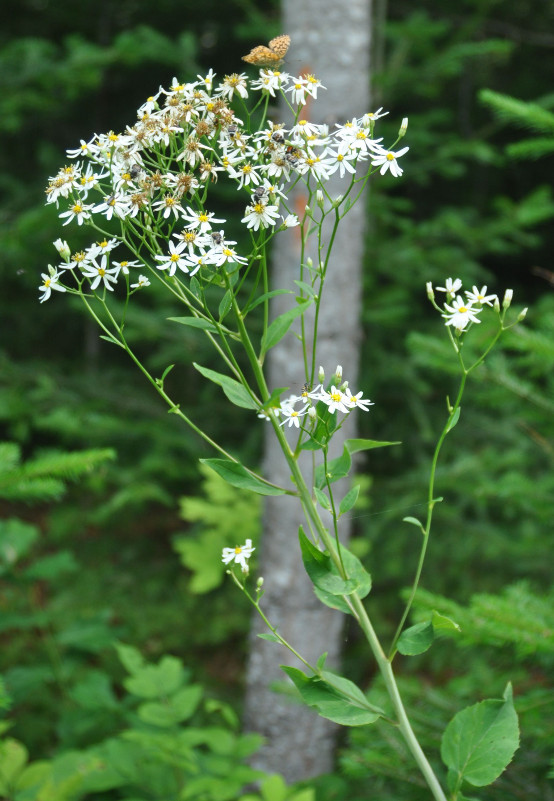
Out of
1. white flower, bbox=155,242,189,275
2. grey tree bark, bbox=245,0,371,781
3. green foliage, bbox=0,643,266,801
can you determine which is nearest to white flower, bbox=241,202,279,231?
white flower, bbox=155,242,189,275

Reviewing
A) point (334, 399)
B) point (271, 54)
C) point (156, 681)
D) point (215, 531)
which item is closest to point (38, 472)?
point (156, 681)

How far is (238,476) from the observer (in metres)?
1.10

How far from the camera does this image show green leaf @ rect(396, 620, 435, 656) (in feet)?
3.54

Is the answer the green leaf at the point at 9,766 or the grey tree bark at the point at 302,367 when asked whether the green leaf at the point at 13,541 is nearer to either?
the green leaf at the point at 9,766

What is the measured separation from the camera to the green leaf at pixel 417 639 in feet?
3.54

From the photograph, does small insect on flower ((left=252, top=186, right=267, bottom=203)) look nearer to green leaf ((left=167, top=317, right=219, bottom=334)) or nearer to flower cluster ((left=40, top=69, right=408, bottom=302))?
flower cluster ((left=40, top=69, right=408, bottom=302))

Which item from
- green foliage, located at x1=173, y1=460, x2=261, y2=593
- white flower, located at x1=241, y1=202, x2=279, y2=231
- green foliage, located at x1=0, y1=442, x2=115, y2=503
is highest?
white flower, located at x1=241, y1=202, x2=279, y2=231

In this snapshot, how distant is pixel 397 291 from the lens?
3.55 m

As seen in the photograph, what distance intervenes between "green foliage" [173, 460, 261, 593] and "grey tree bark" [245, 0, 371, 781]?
0.87 feet

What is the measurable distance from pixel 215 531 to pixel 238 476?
2.34m

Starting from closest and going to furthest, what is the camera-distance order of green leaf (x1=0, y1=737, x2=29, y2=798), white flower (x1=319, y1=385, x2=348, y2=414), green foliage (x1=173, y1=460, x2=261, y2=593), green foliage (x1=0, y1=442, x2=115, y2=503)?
white flower (x1=319, y1=385, x2=348, y2=414)
green foliage (x1=0, y1=442, x2=115, y2=503)
green leaf (x1=0, y1=737, x2=29, y2=798)
green foliage (x1=173, y1=460, x2=261, y2=593)

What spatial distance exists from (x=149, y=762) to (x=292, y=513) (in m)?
1.10

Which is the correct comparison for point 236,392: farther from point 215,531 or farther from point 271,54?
point 215,531

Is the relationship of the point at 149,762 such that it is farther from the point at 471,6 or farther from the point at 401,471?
the point at 471,6
